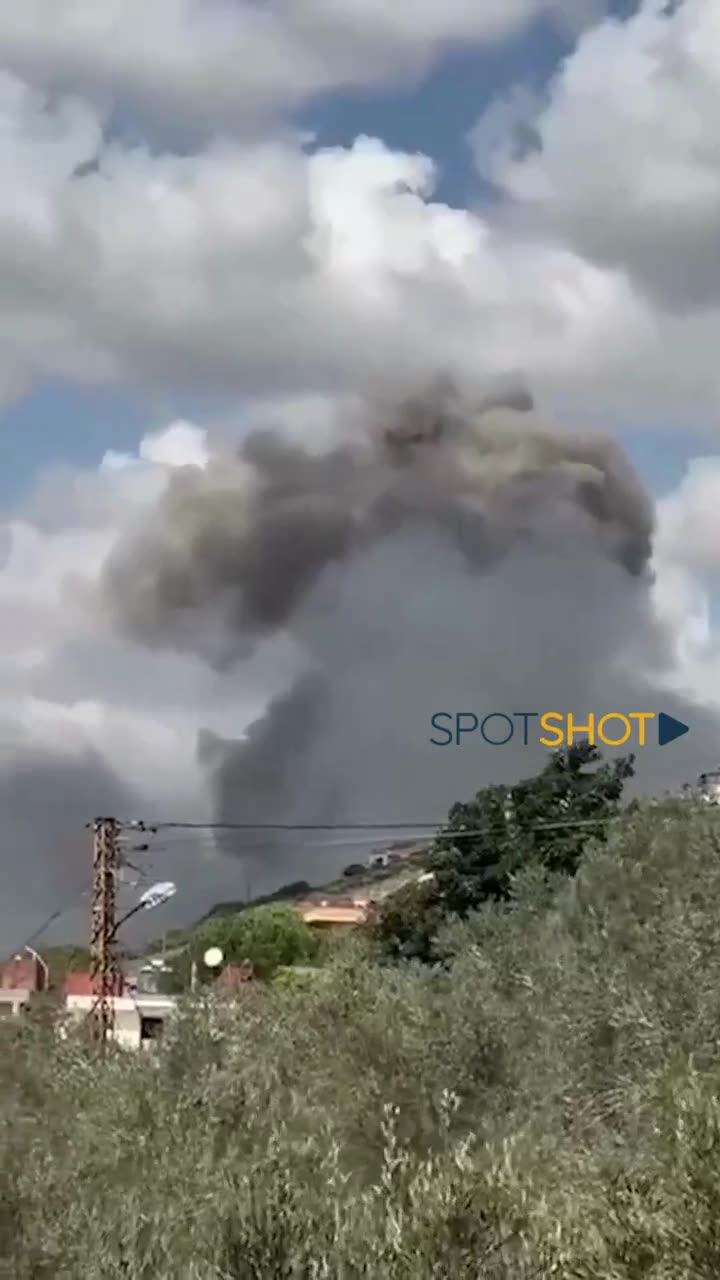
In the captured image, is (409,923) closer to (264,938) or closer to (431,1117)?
(431,1117)

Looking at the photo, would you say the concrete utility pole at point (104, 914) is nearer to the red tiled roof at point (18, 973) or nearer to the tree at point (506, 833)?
the tree at point (506, 833)

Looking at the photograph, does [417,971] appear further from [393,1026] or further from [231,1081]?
[231,1081]

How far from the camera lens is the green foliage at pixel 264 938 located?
7569cm

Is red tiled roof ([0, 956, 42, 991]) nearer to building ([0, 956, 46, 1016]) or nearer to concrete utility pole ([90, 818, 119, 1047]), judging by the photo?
building ([0, 956, 46, 1016])

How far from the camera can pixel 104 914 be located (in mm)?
40969

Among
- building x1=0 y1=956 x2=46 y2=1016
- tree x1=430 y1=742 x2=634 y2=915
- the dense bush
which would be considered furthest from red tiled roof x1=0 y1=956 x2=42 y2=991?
the dense bush

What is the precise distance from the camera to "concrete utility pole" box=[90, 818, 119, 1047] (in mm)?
40281

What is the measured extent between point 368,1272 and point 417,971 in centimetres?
2253

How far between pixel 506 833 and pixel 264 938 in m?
31.4

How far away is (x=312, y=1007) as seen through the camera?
88.7 ft

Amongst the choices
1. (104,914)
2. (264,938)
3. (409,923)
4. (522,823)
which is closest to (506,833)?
(522,823)

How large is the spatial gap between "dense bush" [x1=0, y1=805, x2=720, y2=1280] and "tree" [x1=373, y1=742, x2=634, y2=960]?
1099 cm

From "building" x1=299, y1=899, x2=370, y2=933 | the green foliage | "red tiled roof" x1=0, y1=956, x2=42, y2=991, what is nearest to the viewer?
"red tiled roof" x1=0, y1=956, x2=42, y2=991

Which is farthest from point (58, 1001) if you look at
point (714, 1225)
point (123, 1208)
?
point (714, 1225)
